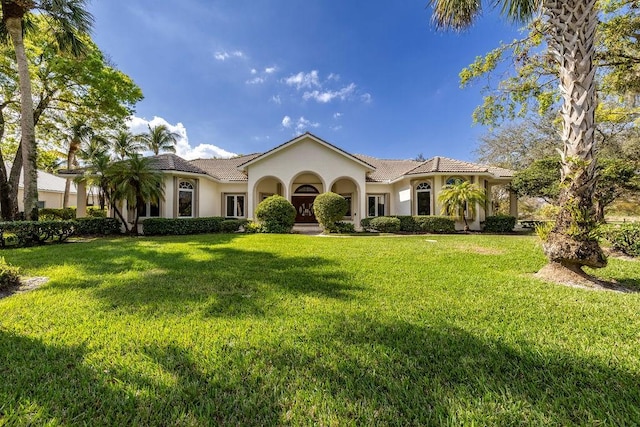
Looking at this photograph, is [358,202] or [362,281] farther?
[358,202]

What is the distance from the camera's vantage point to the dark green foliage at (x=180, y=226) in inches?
642

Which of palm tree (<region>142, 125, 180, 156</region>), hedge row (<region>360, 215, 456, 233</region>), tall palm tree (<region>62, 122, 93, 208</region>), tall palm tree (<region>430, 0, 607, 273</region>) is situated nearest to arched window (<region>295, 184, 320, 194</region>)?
hedge row (<region>360, 215, 456, 233</region>)

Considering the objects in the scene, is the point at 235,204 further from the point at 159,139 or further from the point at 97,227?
the point at 159,139

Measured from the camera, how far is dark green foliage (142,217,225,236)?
16.3 metres

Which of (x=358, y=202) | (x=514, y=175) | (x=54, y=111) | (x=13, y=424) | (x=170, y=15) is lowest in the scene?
(x=13, y=424)

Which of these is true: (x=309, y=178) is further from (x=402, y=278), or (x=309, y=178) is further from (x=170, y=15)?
(x=402, y=278)

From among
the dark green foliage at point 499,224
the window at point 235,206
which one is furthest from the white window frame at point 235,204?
the dark green foliage at point 499,224

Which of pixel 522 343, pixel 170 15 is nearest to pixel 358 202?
pixel 170 15

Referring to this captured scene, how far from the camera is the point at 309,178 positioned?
908 inches

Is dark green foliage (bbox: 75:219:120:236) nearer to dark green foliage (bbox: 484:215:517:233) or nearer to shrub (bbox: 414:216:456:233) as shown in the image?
shrub (bbox: 414:216:456:233)

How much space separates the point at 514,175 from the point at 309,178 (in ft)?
52.1

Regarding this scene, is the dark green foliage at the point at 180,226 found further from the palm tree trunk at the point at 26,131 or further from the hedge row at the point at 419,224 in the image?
the hedge row at the point at 419,224

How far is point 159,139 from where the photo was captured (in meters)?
34.5

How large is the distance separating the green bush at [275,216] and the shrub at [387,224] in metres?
6.08
